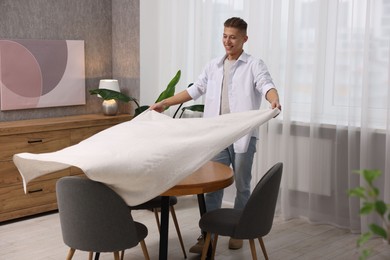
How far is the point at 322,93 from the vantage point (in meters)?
4.12

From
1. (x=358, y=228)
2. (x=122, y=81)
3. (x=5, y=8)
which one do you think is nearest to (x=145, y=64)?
(x=122, y=81)

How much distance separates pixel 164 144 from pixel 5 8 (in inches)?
106

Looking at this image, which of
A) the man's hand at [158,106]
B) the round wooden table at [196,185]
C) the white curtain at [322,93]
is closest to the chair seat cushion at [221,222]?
the round wooden table at [196,185]

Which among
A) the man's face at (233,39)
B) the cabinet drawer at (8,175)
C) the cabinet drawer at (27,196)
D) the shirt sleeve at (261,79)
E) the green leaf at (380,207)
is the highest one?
the man's face at (233,39)

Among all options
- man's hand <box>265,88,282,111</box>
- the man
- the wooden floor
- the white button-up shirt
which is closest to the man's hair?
the man

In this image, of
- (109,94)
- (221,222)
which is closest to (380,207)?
(221,222)

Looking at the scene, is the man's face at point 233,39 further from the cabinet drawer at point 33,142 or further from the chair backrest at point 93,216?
the cabinet drawer at point 33,142

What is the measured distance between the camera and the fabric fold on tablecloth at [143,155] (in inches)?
92.7

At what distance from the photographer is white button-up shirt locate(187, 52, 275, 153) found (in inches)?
137

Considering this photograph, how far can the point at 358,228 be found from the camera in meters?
3.99

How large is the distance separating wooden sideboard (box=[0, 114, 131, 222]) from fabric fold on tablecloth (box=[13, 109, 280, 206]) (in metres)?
1.74

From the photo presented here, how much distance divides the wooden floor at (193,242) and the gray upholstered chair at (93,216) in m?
1.02

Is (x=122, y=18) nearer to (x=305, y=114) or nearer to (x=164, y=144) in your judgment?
(x=305, y=114)

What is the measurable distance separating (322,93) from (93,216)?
237 cm
